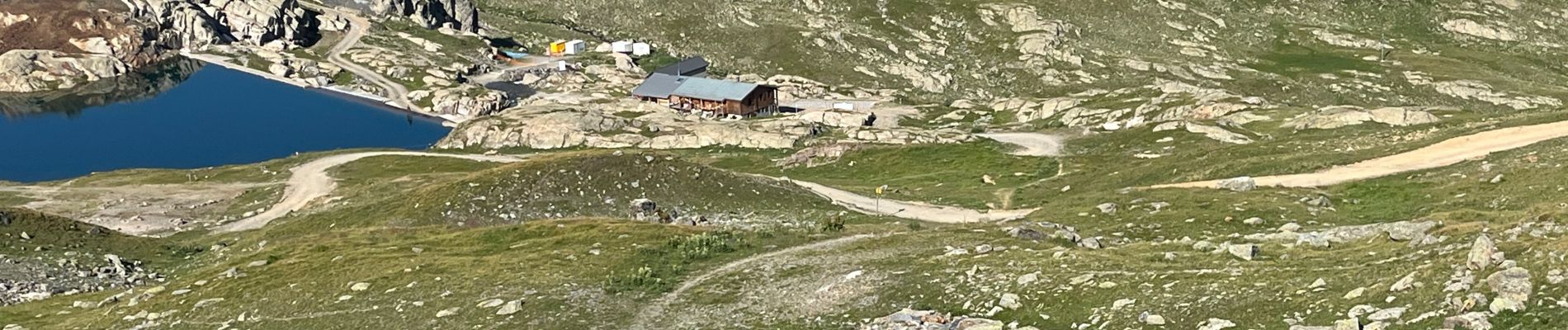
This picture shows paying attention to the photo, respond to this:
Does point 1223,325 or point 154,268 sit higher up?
point 1223,325

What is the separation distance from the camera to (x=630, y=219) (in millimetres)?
68750

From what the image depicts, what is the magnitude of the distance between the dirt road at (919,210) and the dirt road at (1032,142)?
1471 inches

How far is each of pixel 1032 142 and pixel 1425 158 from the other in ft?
200

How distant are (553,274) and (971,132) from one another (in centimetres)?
10628

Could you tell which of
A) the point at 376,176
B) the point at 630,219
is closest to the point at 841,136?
the point at 376,176

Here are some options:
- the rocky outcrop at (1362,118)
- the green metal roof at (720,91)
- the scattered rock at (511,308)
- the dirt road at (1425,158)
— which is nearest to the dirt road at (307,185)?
the green metal roof at (720,91)

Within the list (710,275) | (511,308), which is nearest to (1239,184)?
(710,275)

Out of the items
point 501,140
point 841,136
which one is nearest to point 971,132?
point 841,136

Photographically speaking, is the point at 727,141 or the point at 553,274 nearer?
the point at 553,274

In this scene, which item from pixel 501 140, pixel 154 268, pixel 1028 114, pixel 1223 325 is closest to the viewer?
pixel 1223 325

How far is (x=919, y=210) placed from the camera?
8200 centimetres

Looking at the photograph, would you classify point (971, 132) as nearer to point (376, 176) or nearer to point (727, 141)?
point (727, 141)

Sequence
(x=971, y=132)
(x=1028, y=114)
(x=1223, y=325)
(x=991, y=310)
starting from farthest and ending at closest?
(x=1028, y=114), (x=971, y=132), (x=991, y=310), (x=1223, y=325)

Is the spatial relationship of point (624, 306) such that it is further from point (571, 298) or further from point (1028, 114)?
point (1028, 114)
